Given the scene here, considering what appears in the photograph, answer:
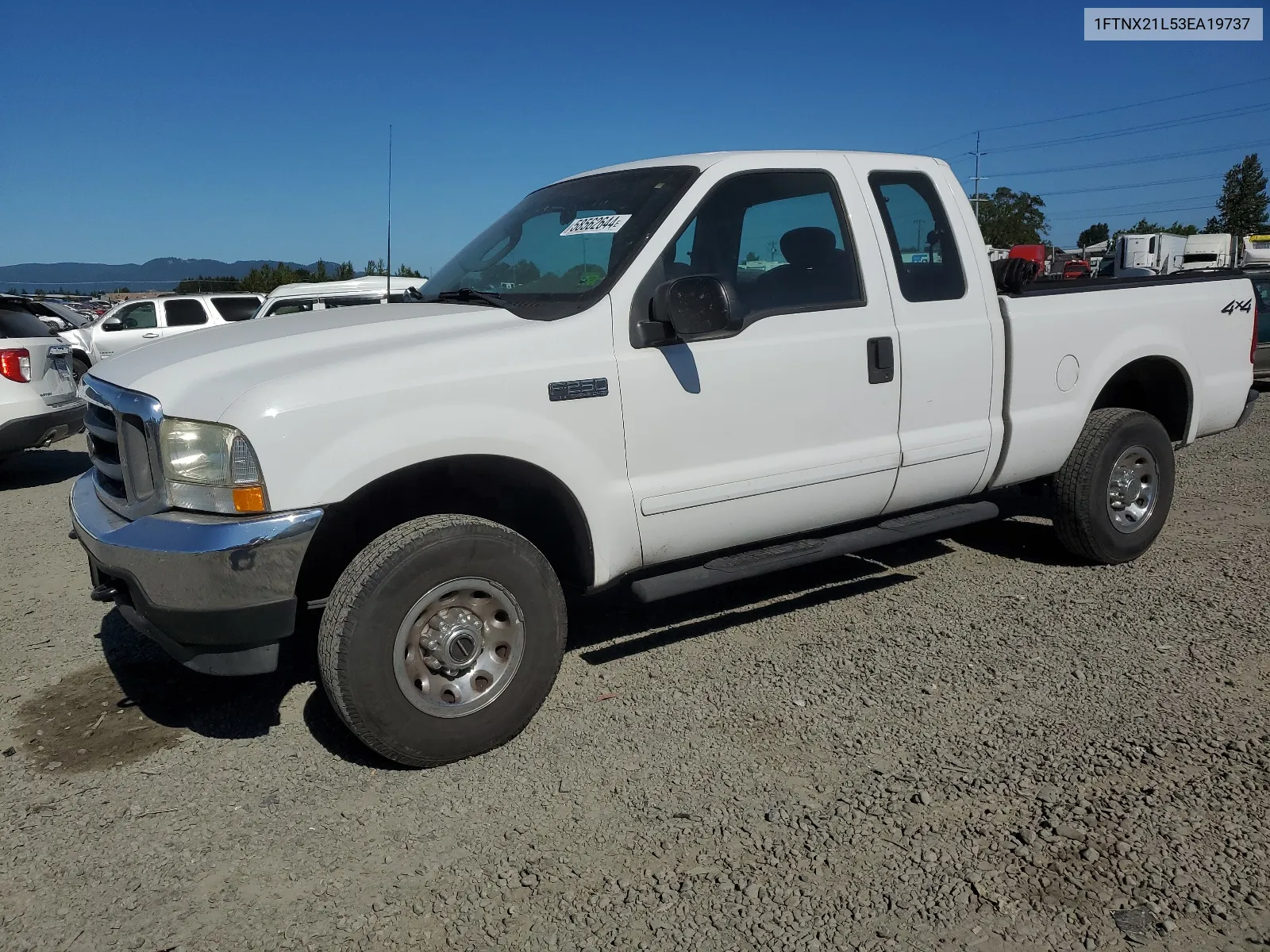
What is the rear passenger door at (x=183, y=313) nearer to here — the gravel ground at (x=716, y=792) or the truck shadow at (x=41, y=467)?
the truck shadow at (x=41, y=467)

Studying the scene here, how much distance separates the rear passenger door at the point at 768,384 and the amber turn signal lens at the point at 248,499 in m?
1.30

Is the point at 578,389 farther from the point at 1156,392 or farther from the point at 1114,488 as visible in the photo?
the point at 1156,392

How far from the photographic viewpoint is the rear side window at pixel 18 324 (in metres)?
8.54

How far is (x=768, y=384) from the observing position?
13.1 feet

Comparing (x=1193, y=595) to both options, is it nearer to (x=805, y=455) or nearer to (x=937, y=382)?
(x=937, y=382)

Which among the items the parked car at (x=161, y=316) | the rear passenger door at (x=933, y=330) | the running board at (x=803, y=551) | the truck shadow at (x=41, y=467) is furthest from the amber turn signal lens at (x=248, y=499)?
the parked car at (x=161, y=316)

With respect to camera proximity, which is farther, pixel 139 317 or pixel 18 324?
pixel 139 317

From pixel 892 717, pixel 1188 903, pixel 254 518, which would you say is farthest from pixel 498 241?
pixel 1188 903

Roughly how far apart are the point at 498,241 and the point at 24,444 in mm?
5796

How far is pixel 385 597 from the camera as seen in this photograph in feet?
10.5

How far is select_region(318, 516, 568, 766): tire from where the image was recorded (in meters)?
3.20

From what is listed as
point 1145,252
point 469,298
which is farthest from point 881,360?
point 1145,252

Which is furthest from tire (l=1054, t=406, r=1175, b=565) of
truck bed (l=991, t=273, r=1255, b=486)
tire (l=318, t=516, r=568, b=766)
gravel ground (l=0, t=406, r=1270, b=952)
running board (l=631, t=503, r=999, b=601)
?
tire (l=318, t=516, r=568, b=766)

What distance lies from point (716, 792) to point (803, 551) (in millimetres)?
1277
